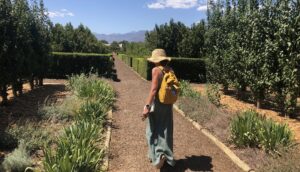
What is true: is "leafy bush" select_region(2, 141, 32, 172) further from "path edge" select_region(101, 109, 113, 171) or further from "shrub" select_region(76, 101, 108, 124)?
"shrub" select_region(76, 101, 108, 124)

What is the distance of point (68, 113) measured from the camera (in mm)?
9469

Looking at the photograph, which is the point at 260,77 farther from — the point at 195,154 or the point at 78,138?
the point at 78,138

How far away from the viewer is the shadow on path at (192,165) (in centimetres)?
636

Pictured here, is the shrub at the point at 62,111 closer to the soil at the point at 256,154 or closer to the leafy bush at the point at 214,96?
the soil at the point at 256,154

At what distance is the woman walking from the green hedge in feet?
51.2

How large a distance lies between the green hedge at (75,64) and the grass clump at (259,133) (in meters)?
14.7

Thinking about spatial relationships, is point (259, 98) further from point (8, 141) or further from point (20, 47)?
point (8, 141)

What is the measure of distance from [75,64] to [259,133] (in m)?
16.4

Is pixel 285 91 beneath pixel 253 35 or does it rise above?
beneath

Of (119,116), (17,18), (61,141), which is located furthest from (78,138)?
(17,18)

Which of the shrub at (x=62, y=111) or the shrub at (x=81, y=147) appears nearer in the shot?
the shrub at (x=81, y=147)

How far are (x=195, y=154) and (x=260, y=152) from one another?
3.98ft

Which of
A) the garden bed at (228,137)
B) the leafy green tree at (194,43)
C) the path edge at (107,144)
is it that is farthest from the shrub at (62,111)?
the leafy green tree at (194,43)

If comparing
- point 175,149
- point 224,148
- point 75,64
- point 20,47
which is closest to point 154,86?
point 175,149
